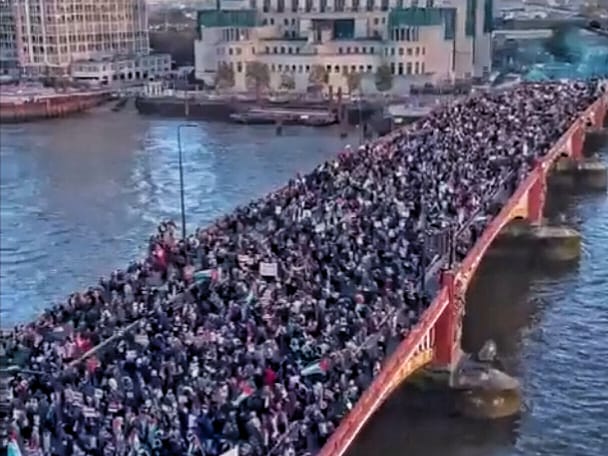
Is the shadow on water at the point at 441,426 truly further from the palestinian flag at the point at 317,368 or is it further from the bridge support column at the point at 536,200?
the bridge support column at the point at 536,200

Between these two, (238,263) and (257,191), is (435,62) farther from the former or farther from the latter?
(238,263)

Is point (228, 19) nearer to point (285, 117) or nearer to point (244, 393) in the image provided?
point (285, 117)

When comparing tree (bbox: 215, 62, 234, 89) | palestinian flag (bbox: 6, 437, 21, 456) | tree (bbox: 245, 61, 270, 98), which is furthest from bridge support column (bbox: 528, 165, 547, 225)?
tree (bbox: 215, 62, 234, 89)

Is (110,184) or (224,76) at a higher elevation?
(224,76)

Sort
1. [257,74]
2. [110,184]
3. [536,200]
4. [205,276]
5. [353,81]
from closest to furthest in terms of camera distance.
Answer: [205,276] < [536,200] < [110,184] < [353,81] < [257,74]

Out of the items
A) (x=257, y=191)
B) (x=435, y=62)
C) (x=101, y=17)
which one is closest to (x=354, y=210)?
(x=257, y=191)

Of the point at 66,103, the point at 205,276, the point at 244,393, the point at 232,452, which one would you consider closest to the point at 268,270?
the point at 205,276
